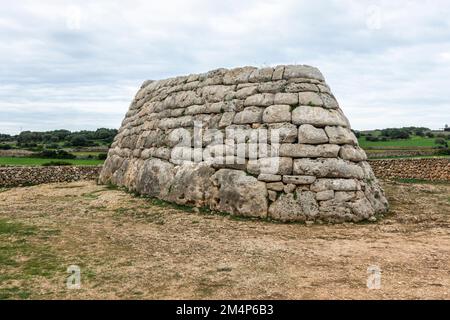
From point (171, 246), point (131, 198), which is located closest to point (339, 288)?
point (171, 246)

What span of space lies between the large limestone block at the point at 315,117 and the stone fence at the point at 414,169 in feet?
30.4

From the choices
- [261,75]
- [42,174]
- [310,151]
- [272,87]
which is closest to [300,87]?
[272,87]

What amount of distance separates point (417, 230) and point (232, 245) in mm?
3716

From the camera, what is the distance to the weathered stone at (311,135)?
8758mm

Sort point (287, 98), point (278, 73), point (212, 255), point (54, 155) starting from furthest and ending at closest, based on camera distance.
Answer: point (54, 155)
point (278, 73)
point (287, 98)
point (212, 255)

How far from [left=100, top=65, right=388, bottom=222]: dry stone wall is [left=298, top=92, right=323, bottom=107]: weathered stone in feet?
0.08

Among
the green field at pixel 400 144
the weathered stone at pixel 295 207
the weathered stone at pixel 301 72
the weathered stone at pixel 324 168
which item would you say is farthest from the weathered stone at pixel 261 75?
the green field at pixel 400 144

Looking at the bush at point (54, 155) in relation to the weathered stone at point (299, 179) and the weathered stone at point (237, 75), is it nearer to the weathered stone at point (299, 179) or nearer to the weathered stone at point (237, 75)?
the weathered stone at point (237, 75)

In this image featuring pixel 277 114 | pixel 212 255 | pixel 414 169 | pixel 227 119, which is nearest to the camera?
pixel 212 255

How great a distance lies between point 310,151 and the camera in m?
8.66

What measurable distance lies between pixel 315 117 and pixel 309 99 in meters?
0.53

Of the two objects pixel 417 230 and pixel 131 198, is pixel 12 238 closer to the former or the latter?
pixel 131 198

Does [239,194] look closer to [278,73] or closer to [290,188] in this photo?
[290,188]

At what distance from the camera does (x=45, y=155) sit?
79.2 ft
